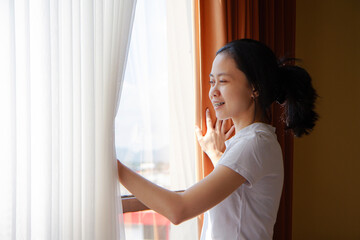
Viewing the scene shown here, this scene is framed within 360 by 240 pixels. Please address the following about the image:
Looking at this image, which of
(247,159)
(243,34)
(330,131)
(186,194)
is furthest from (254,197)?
(330,131)

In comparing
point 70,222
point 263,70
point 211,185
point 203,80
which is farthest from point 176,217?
point 203,80

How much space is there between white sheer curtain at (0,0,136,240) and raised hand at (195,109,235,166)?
19.6 inches

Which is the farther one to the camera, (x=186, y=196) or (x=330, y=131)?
(x=330, y=131)

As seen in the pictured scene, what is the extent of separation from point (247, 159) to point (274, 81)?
32cm

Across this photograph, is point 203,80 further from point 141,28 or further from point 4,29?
point 4,29

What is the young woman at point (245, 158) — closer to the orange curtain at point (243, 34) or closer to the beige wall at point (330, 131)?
the orange curtain at point (243, 34)

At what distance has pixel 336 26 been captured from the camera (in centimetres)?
222

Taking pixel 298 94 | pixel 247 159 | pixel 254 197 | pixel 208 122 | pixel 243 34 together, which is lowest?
pixel 254 197

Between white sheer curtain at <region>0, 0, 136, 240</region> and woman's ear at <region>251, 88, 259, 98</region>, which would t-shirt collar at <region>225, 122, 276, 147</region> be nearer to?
woman's ear at <region>251, 88, 259, 98</region>

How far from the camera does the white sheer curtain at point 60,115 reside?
0.96 metres

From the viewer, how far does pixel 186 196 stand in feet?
3.15

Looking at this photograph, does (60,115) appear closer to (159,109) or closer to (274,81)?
(159,109)

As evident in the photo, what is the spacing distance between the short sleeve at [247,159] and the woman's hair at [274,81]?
200mm

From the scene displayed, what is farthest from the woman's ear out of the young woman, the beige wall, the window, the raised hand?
the beige wall
